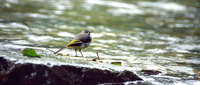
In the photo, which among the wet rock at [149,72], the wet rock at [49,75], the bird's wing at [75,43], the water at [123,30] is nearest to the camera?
the wet rock at [49,75]

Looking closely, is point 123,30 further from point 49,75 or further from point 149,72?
→ point 49,75

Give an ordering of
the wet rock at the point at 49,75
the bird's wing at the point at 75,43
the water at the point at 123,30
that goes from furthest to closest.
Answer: the water at the point at 123,30 < the bird's wing at the point at 75,43 < the wet rock at the point at 49,75

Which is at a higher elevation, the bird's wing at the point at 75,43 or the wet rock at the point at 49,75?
the bird's wing at the point at 75,43

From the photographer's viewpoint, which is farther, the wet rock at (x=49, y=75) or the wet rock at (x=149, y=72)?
the wet rock at (x=149, y=72)

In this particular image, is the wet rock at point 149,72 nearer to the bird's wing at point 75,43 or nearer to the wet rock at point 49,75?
the wet rock at point 49,75

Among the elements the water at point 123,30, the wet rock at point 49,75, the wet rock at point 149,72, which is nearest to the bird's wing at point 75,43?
the wet rock at point 49,75

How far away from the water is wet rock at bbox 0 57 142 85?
1.24 metres

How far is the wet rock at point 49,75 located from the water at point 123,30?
1244 mm

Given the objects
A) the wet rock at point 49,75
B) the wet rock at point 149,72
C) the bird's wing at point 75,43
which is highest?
the bird's wing at point 75,43

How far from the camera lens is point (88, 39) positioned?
7.17m

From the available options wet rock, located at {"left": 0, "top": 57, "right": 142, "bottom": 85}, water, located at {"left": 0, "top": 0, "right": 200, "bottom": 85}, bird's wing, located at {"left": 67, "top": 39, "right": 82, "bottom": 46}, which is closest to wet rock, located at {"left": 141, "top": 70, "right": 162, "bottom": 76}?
water, located at {"left": 0, "top": 0, "right": 200, "bottom": 85}

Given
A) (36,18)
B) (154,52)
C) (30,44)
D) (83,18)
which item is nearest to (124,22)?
(83,18)

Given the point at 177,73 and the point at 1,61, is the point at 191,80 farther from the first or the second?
the point at 1,61

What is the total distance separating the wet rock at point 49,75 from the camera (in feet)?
17.0
